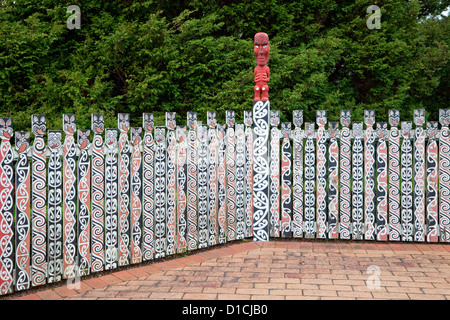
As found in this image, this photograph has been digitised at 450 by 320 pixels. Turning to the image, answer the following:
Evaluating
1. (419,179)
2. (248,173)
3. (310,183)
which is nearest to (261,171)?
(248,173)

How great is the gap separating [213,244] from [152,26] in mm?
4332

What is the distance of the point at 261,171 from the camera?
229 inches

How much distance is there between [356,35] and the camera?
375 inches

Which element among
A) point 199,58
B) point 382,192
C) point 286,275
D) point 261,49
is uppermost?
point 199,58

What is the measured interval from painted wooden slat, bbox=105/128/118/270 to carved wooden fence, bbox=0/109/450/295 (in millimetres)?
11

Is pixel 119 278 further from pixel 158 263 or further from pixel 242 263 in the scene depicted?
pixel 242 263

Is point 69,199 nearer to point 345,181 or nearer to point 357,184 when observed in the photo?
point 345,181

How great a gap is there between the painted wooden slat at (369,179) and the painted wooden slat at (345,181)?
208mm

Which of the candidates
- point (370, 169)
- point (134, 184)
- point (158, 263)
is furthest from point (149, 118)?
point (370, 169)

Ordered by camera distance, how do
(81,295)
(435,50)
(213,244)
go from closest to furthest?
(81,295) < (213,244) < (435,50)

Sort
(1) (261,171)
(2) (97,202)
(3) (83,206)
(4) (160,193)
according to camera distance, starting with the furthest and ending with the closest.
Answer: (1) (261,171), (4) (160,193), (2) (97,202), (3) (83,206)

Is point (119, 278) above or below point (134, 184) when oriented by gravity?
below

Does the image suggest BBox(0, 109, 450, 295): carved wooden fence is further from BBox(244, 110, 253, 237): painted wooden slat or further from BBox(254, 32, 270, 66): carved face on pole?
BBox(254, 32, 270, 66): carved face on pole

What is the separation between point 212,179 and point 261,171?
0.70 m
